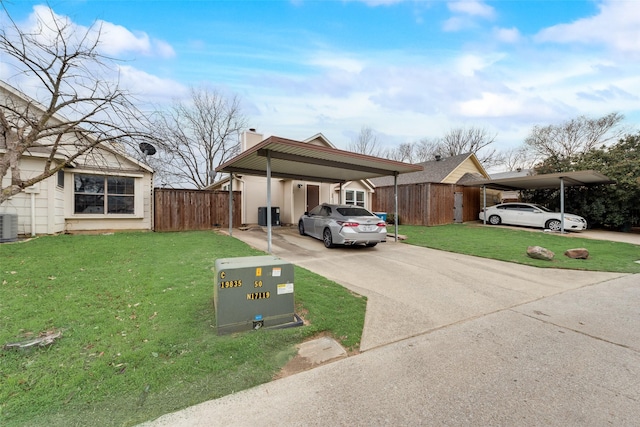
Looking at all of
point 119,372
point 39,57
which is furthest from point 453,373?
point 39,57

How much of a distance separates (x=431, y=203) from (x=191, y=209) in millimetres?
12840

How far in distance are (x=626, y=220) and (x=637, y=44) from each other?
10033 mm

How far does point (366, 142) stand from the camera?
3475cm

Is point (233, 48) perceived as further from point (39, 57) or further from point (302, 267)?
point (302, 267)

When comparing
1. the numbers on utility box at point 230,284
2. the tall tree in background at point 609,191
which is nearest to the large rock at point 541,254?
the numbers on utility box at point 230,284

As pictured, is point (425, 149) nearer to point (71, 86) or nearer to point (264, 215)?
point (264, 215)

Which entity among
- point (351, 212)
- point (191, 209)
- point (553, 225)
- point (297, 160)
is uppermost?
point (297, 160)

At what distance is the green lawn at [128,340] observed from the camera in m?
2.05

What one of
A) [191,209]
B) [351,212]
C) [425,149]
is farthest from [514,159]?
[191,209]

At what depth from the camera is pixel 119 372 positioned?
2371 mm

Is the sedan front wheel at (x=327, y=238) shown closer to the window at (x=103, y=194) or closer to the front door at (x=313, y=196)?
the front door at (x=313, y=196)

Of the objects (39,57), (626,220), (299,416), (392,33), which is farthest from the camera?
(626,220)

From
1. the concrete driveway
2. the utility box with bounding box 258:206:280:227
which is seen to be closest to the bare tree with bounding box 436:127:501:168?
the utility box with bounding box 258:206:280:227

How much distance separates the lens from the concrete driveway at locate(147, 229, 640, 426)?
6.44 feet
